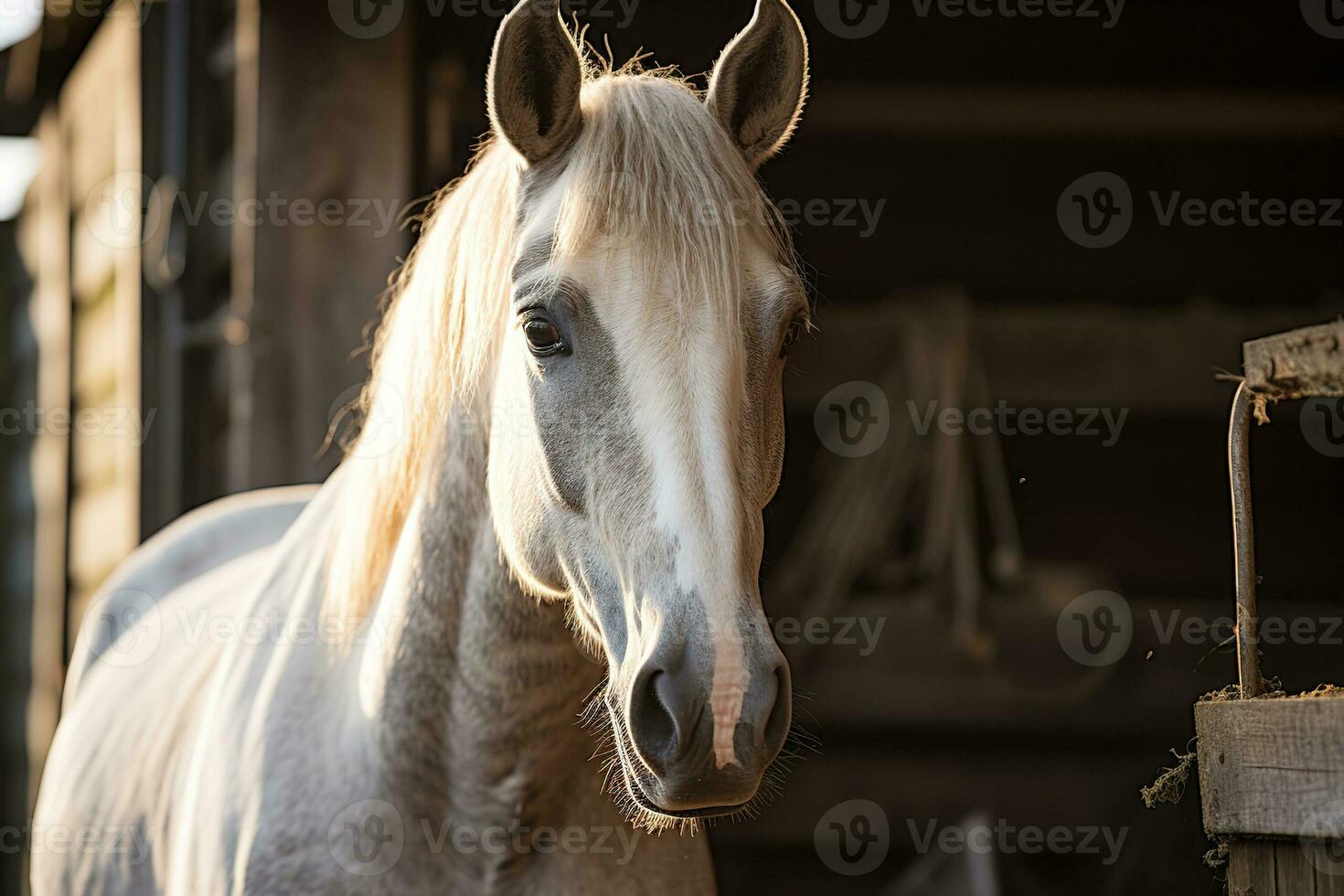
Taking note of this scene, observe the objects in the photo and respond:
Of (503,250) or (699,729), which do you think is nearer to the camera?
(699,729)

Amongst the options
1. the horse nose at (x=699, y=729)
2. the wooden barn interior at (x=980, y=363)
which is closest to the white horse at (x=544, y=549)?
the horse nose at (x=699, y=729)

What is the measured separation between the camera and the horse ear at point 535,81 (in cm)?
155

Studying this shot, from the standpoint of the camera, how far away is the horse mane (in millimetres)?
1473

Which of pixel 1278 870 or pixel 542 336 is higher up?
pixel 542 336

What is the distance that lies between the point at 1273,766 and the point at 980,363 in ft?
10.6

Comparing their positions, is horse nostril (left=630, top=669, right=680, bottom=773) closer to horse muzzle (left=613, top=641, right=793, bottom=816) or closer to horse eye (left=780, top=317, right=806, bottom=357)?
horse muzzle (left=613, top=641, right=793, bottom=816)

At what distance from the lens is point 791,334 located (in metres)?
1.61

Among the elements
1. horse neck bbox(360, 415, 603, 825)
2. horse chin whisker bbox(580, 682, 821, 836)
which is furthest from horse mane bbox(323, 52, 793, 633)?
horse chin whisker bbox(580, 682, 821, 836)

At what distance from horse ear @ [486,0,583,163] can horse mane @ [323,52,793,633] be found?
36 mm

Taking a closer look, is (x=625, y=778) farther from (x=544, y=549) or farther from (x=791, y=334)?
(x=791, y=334)

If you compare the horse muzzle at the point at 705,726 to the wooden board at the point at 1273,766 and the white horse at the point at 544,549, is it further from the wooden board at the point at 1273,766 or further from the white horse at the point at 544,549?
the wooden board at the point at 1273,766

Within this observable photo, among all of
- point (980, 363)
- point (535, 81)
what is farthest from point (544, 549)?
point (980, 363)

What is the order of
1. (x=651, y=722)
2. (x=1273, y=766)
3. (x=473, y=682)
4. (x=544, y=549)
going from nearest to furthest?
1. (x=1273, y=766)
2. (x=651, y=722)
3. (x=544, y=549)
4. (x=473, y=682)

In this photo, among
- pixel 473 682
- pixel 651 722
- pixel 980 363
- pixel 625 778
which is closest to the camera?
pixel 651 722
